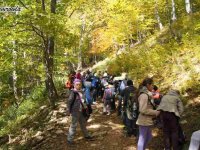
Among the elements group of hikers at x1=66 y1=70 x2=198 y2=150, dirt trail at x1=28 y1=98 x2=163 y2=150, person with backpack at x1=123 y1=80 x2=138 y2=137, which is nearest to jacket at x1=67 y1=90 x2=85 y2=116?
group of hikers at x1=66 y1=70 x2=198 y2=150

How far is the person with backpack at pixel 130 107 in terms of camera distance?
26.6 feet

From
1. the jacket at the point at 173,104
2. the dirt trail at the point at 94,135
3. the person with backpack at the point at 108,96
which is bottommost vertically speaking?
the dirt trail at the point at 94,135

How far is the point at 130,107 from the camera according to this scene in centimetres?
864

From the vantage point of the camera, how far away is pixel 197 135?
203cm

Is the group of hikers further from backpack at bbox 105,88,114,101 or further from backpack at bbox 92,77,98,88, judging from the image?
backpack at bbox 92,77,98,88

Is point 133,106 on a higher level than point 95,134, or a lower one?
higher

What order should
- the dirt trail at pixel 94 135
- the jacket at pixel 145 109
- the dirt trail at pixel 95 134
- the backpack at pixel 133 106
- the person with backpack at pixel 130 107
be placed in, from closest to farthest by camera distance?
the jacket at pixel 145 109 → the backpack at pixel 133 106 → the person with backpack at pixel 130 107 → the dirt trail at pixel 95 134 → the dirt trail at pixel 94 135

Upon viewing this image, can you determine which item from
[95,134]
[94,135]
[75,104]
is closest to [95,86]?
[95,134]

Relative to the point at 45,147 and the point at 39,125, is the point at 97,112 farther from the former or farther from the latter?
the point at 45,147

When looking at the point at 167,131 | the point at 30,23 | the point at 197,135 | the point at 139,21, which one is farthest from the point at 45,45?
the point at 139,21

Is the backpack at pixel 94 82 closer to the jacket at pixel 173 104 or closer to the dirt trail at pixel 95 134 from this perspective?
the dirt trail at pixel 95 134

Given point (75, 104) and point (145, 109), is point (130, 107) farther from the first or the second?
point (75, 104)

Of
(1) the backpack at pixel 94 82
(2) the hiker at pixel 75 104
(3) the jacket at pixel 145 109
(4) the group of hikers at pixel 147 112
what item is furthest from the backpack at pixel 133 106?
(1) the backpack at pixel 94 82

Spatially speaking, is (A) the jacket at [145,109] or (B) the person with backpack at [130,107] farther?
(B) the person with backpack at [130,107]
